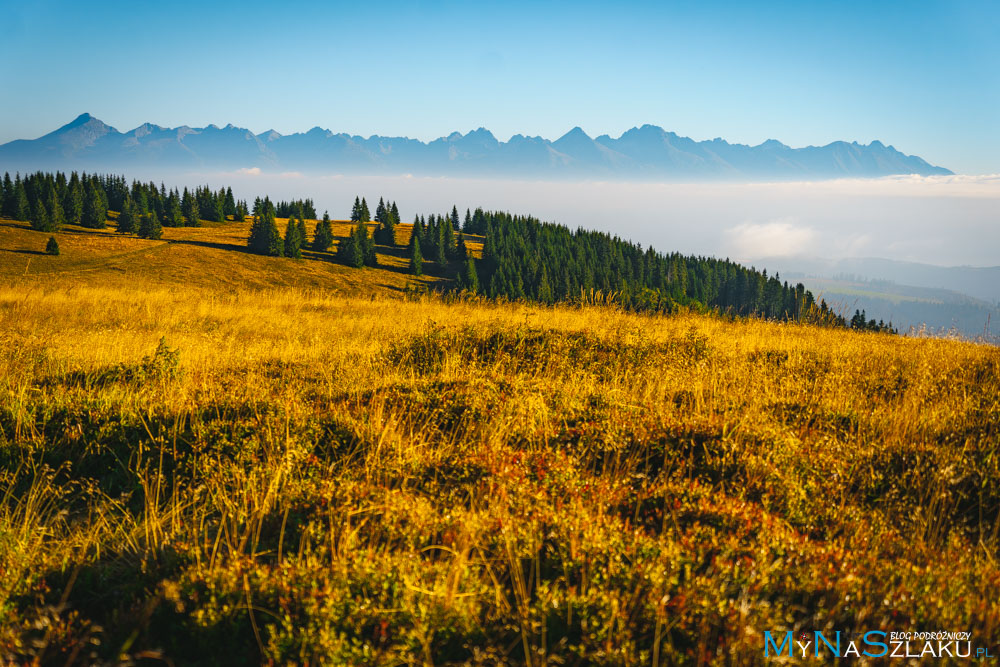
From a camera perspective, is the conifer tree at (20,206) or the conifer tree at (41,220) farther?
the conifer tree at (20,206)

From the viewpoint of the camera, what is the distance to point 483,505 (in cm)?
405

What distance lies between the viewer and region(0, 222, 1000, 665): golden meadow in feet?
9.37

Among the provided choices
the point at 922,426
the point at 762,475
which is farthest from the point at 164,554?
the point at 922,426

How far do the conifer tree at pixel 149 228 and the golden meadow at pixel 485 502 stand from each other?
7634cm

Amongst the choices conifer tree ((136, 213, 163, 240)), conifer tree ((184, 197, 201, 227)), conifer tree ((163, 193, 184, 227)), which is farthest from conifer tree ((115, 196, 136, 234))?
conifer tree ((184, 197, 201, 227))

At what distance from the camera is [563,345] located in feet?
28.3

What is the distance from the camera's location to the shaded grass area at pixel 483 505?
2857mm

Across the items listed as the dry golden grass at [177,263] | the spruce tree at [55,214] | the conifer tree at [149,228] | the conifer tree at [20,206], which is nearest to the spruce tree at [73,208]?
the spruce tree at [55,214]

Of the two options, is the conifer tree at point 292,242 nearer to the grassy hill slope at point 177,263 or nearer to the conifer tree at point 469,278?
the grassy hill slope at point 177,263

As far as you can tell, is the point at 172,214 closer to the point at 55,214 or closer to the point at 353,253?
the point at 55,214

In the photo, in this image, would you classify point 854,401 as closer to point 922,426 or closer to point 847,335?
point 922,426

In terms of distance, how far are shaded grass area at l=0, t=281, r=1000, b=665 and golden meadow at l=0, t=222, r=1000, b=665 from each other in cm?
2

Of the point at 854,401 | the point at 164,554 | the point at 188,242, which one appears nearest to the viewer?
the point at 164,554

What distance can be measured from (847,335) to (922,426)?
22.7ft
